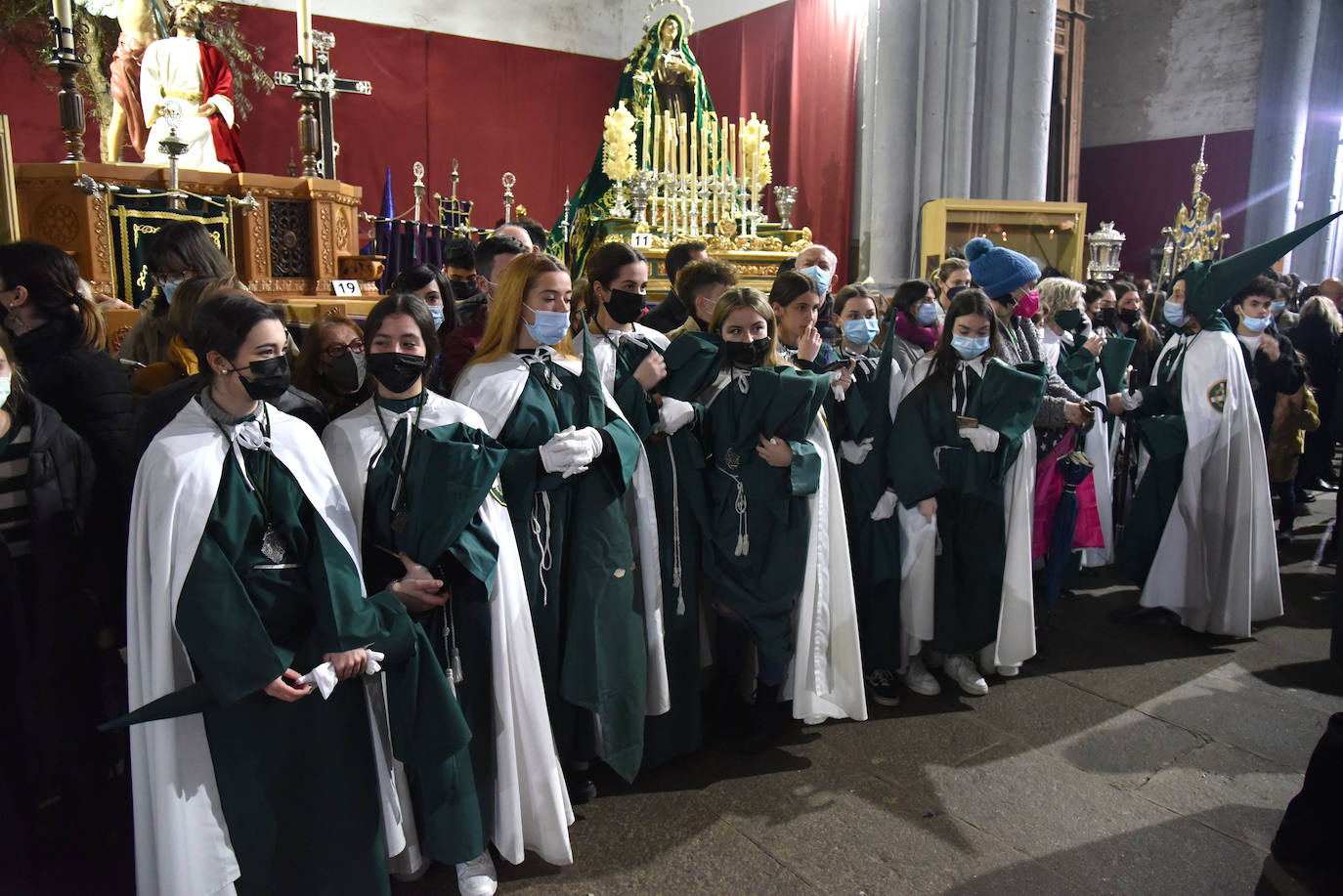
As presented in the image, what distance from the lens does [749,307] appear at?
10.1 ft

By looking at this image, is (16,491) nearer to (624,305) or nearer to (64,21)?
(624,305)

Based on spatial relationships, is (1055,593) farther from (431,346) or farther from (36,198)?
(36,198)

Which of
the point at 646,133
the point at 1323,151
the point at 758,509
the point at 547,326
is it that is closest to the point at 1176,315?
the point at 758,509

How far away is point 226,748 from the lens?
6.77 feet

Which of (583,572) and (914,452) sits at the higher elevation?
(914,452)

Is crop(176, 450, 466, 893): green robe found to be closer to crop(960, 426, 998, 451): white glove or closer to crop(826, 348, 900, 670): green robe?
crop(826, 348, 900, 670): green robe

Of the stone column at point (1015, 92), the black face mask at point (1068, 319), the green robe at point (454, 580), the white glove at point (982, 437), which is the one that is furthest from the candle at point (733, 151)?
the green robe at point (454, 580)

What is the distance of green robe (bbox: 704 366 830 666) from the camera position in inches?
124

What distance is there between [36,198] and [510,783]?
3942 mm

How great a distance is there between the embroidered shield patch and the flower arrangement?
4.96 meters

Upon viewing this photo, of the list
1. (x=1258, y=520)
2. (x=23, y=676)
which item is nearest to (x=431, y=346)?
(x=23, y=676)

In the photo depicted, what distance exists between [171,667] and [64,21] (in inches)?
146

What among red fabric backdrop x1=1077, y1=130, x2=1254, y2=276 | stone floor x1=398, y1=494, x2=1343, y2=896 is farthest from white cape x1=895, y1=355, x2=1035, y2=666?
red fabric backdrop x1=1077, y1=130, x2=1254, y2=276

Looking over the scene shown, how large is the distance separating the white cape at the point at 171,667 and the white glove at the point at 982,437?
8.75 feet
